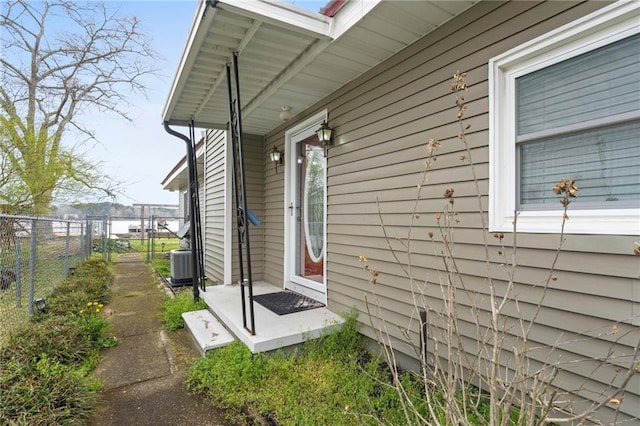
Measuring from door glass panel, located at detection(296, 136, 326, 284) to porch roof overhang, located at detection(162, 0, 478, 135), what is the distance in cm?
68

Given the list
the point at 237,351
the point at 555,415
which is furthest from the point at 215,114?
the point at 555,415

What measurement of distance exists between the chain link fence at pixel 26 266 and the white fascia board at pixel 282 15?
2.84m

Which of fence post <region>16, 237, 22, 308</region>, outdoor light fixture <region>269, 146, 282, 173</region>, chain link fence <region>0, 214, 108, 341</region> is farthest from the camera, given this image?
outdoor light fixture <region>269, 146, 282, 173</region>

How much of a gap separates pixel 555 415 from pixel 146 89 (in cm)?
1504

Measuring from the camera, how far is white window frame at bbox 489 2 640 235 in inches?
61.8

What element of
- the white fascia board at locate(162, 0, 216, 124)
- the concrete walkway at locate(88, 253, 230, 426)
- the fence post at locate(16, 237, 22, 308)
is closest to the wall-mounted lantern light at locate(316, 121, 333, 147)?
the white fascia board at locate(162, 0, 216, 124)

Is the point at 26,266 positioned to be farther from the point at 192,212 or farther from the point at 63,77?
the point at 63,77

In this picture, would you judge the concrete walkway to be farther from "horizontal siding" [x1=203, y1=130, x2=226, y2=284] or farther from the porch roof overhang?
the porch roof overhang

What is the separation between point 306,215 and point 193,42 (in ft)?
7.67

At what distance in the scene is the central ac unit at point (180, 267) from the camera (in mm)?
5617

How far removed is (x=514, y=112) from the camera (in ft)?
6.57

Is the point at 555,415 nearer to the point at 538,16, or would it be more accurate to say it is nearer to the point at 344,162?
the point at 538,16

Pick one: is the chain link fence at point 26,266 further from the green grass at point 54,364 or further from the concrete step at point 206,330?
the concrete step at point 206,330

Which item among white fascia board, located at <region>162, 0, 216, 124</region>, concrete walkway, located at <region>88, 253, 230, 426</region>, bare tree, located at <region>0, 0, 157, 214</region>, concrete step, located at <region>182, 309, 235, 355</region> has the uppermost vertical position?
bare tree, located at <region>0, 0, 157, 214</region>
